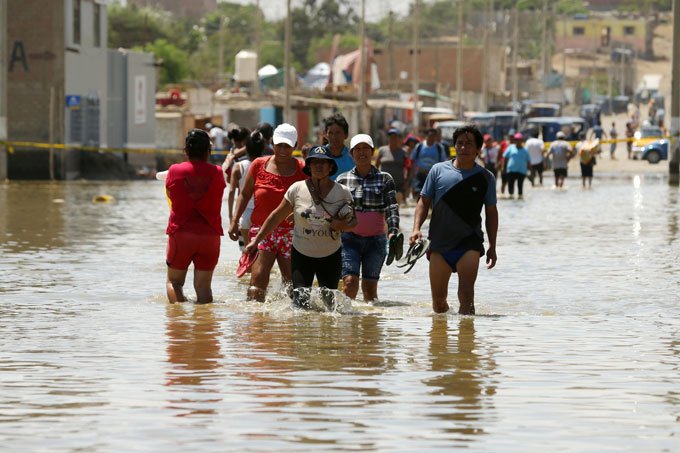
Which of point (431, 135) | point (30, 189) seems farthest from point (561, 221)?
point (30, 189)

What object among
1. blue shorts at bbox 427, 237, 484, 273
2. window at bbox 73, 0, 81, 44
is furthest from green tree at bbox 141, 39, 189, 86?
blue shorts at bbox 427, 237, 484, 273

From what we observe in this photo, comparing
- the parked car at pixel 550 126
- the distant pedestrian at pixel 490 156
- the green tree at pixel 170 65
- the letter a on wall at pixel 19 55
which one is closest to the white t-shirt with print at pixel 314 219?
the distant pedestrian at pixel 490 156

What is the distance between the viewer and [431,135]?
1084 inches

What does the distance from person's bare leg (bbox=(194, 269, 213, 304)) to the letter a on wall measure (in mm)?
33587

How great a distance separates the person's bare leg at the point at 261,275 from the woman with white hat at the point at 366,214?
1.89ft

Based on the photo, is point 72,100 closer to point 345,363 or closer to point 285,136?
point 285,136

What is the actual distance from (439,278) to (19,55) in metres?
35.1

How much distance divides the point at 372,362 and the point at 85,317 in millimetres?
3475

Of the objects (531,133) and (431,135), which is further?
(531,133)

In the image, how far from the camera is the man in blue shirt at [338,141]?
13266mm

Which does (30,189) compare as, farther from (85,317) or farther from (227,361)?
(227,361)

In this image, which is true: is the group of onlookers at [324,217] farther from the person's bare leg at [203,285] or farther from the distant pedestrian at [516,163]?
the distant pedestrian at [516,163]

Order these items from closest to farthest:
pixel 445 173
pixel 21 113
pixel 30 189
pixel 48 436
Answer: pixel 48 436 < pixel 445 173 < pixel 30 189 < pixel 21 113

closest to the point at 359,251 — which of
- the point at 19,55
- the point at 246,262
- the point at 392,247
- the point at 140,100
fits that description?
the point at 392,247
